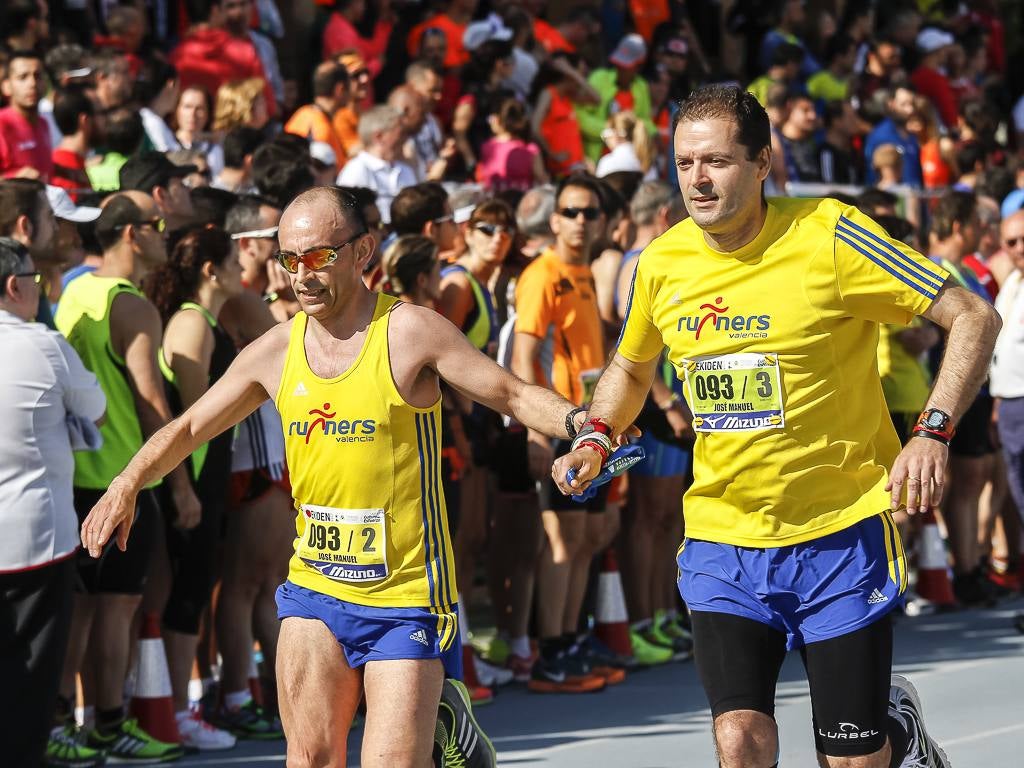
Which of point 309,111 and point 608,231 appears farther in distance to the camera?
point 309,111

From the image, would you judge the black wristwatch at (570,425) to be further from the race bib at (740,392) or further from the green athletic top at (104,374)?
the green athletic top at (104,374)

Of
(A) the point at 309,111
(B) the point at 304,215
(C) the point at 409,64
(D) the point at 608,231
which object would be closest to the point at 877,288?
(B) the point at 304,215

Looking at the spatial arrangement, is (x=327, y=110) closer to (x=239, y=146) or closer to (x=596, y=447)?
(x=239, y=146)

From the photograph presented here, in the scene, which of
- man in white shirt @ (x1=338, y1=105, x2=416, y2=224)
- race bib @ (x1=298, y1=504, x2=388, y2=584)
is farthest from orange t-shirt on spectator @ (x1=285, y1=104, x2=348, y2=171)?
race bib @ (x1=298, y1=504, x2=388, y2=584)

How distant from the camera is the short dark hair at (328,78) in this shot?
462 inches

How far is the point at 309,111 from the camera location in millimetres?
11695

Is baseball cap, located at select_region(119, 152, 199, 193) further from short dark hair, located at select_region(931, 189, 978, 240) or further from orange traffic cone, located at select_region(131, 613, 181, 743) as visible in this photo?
short dark hair, located at select_region(931, 189, 978, 240)

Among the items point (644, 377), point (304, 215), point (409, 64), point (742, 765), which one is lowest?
point (742, 765)

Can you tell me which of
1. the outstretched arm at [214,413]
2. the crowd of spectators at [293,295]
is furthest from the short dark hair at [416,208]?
the outstretched arm at [214,413]

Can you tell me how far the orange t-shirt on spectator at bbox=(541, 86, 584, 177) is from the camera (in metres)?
13.8

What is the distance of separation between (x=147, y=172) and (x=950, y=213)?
5120 millimetres

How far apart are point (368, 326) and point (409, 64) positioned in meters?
9.09

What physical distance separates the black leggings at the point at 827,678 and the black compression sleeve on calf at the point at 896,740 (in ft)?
0.35

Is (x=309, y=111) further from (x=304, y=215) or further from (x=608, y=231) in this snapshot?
(x=304, y=215)
